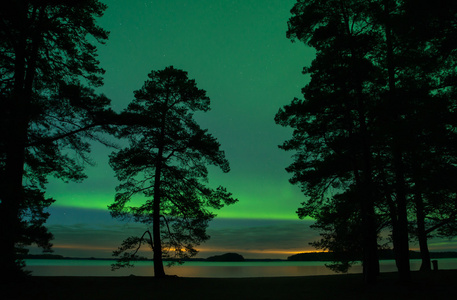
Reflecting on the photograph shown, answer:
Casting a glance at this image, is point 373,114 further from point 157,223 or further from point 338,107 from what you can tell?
point 157,223

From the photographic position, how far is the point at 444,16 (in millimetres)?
8516

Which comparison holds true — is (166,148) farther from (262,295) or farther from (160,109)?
(262,295)

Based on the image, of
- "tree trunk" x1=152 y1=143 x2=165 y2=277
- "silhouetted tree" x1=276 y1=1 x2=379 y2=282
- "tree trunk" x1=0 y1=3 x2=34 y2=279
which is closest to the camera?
"tree trunk" x1=0 y1=3 x2=34 y2=279

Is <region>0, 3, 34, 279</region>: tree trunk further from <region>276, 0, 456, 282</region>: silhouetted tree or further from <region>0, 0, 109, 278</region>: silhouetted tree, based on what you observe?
<region>276, 0, 456, 282</region>: silhouetted tree

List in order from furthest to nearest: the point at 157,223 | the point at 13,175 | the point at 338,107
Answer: the point at 157,223
the point at 338,107
the point at 13,175

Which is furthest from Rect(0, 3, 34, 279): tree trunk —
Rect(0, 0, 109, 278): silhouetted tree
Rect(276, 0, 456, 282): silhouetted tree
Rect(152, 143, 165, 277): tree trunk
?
Rect(276, 0, 456, 282): silhouetted tree

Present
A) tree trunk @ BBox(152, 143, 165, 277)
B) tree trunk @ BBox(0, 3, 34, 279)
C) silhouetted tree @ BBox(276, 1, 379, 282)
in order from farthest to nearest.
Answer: tree trunk @ BBox(152, 143, 165, 277) < silhouetted tree @ BBox(276, 1, 379, 282) < tree trunk @ BBox(0, 3, 34, 279)

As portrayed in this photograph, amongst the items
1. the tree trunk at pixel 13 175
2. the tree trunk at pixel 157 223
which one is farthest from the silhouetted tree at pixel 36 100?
the tree trunk at pixel 157 223

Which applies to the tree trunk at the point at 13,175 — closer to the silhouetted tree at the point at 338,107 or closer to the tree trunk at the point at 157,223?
the tree trunk at the point at 157,223

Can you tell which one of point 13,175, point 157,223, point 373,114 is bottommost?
point 157,223

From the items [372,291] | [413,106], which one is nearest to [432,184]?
[413,106]

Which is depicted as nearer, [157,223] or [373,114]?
[373,114]

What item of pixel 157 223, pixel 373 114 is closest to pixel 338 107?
pixel 373 114

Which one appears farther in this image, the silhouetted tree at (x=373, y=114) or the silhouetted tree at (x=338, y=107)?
the silhouetted tree at (x=338, y=107)
